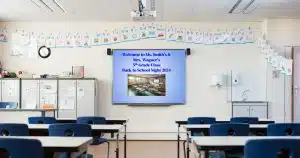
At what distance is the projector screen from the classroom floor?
1.00 metres

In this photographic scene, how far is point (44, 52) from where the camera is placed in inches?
395

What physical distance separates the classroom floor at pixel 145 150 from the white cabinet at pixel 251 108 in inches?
66.7

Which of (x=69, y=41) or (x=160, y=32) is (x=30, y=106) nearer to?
(x=69, y=41)

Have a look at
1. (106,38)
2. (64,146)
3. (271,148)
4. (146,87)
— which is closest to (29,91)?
(106,38)

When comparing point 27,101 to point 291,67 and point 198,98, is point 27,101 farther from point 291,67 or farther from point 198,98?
point 291,67

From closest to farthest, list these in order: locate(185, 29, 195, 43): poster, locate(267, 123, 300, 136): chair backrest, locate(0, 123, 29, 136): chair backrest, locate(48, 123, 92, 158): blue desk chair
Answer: locate(48, 123, 92, 158): blue desk chair
locate(0, 123, 29, 136): chair backrest
locate(267, 123, 300, 136): chair backrest
locate(185, 29, 195, 43): poster

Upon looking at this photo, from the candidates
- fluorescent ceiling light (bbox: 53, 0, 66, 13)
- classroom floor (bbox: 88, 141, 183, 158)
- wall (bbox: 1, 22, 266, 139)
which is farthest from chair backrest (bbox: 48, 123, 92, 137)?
wall (bbox: 1, 22, 266, 139)

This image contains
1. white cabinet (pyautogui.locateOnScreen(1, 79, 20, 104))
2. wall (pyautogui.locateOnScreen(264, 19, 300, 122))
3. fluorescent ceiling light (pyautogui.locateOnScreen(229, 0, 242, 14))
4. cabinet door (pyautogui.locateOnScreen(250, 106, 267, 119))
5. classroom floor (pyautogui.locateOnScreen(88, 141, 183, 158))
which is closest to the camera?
classroom floor (pyautogui.locateOnScreen(88, 141, 183, 158))

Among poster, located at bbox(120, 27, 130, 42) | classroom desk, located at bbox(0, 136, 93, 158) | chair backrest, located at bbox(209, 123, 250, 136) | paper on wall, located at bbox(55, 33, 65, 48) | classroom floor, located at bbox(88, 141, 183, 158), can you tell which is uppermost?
poster, located at bbox(120, 27, 130, 42)

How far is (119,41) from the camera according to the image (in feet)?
32.9

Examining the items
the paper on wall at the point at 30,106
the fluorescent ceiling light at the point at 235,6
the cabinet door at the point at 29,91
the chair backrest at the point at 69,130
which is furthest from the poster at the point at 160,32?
the chair backrest at the point at 69,130

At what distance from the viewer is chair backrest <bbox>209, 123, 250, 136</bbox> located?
4082mm

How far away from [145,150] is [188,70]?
2.53 metres

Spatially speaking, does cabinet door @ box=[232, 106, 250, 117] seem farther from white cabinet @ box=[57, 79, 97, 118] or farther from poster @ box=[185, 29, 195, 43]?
white cabinet @ box=[57, 79, 97, 118]
